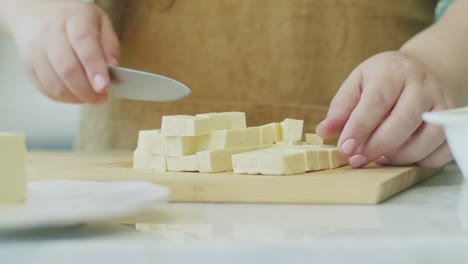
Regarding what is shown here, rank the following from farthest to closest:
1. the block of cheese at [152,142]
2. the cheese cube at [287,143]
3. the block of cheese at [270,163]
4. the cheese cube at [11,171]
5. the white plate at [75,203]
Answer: the cheese cube at [287,143] < the block of cheese at [152,142] < the block of cheese at [270,163] < the cheese cube at [11,171] < the white plate at [75,203]

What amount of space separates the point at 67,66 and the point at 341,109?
0.43 metres

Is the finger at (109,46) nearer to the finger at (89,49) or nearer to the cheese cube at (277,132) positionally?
the finger at (89,49)

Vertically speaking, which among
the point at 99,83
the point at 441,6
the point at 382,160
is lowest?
the point at 382,160

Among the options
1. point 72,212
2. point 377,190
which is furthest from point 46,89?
point 72,212

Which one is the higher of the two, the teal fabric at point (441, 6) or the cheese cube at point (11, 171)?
the teal fabric at point (441, 6)

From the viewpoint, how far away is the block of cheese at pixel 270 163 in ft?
3.02

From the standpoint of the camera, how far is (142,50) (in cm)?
160

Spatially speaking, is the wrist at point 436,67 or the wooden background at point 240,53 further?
the wooden background at point 240,53

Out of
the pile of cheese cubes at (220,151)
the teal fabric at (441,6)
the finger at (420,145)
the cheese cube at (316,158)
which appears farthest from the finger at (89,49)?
the teal fabric at (441,6)

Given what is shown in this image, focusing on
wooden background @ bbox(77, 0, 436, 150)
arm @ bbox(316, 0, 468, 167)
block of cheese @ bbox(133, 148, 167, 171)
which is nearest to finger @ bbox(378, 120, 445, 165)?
arm @ bbox(316, 0, 468, 167)

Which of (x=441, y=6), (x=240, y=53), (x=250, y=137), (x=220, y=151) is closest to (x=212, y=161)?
(x=220, y=151)

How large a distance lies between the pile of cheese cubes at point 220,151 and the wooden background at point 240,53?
0.47 meters

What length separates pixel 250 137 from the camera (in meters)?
1.08

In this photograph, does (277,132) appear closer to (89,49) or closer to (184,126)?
(184,126)
